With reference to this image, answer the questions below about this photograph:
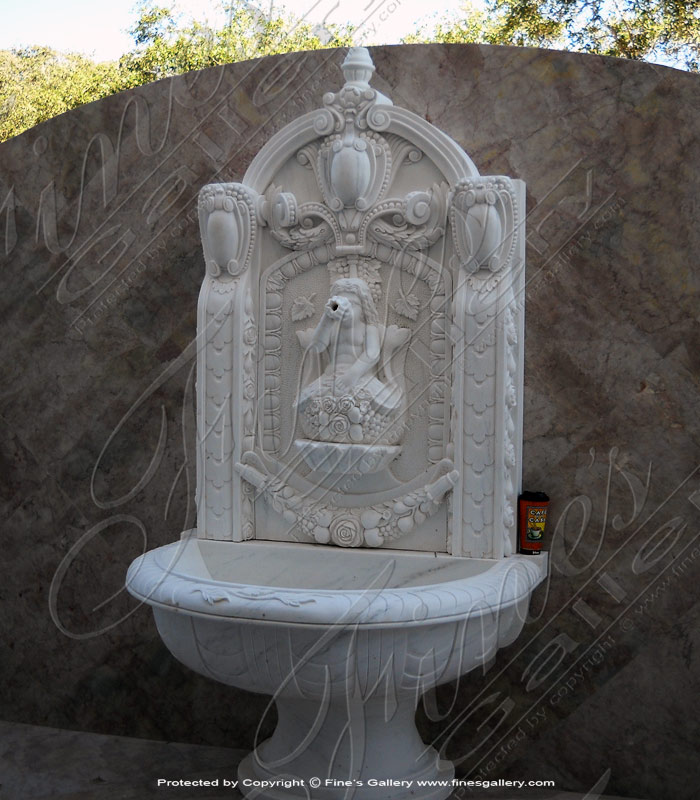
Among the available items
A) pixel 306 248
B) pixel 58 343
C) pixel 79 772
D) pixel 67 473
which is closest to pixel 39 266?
pixel 58 343

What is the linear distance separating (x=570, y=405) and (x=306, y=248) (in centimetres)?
99

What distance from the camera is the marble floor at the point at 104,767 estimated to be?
116 inches

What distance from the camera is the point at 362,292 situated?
2.75m

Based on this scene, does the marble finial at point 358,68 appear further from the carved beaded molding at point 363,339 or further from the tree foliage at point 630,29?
the tree foliage at point 630,29

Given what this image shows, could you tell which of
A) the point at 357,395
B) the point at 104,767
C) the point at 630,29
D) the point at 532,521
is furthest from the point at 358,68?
the point at 630,29

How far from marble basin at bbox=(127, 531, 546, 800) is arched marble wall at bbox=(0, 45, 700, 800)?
1.13 ft

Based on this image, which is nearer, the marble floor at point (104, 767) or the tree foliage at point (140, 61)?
the marble floor at point (104, 767)

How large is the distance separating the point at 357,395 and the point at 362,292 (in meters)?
0.33

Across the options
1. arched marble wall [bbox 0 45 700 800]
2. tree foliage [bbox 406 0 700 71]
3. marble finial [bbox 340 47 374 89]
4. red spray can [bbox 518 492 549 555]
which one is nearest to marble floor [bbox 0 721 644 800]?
arched marble wall [bbox 0 45 700 800]

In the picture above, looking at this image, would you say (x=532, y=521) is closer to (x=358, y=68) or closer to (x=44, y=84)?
(x=358, y=68)

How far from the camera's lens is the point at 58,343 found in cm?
339

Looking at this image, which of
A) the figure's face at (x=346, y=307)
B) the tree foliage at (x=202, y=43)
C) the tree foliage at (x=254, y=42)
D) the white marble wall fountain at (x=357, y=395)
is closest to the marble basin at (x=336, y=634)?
the white marble wall fountain at (x=357, y=395)

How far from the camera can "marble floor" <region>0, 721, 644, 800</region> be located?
2.94 metres

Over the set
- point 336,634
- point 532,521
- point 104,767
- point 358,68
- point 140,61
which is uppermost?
point 140,61
